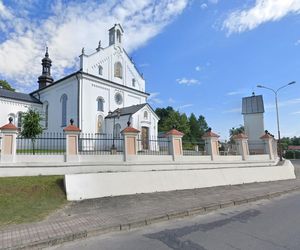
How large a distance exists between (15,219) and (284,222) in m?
6.91

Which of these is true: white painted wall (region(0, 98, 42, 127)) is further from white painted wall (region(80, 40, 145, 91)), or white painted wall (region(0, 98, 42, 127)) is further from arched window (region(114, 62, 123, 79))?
arched window (region(114, 62, 123, 79))

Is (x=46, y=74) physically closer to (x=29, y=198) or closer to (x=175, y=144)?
(x=175, y=144)

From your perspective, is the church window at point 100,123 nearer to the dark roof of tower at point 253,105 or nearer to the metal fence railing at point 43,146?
the metal fence railing at point 43,146

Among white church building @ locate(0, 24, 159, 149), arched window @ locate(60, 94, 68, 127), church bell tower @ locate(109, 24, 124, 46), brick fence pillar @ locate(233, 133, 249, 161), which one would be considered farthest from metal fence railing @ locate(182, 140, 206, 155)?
church bell tower @ locate(109, 24, 124, 46)

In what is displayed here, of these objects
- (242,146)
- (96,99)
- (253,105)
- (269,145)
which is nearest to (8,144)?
(242,146)

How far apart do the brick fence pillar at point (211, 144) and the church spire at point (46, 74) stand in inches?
1060

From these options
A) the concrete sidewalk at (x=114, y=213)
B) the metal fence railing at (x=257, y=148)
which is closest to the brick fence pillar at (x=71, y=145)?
the concrete sidewalk at (x=114, y=213)

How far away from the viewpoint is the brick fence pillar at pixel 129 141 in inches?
448

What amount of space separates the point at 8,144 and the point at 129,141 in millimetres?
4904

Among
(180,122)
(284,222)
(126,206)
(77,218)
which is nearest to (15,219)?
(77,218)

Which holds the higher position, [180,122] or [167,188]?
[180,122]

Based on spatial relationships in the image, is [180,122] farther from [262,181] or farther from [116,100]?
[262,181]

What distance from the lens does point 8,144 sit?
9.68 meters

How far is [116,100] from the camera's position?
27516 millimetres
